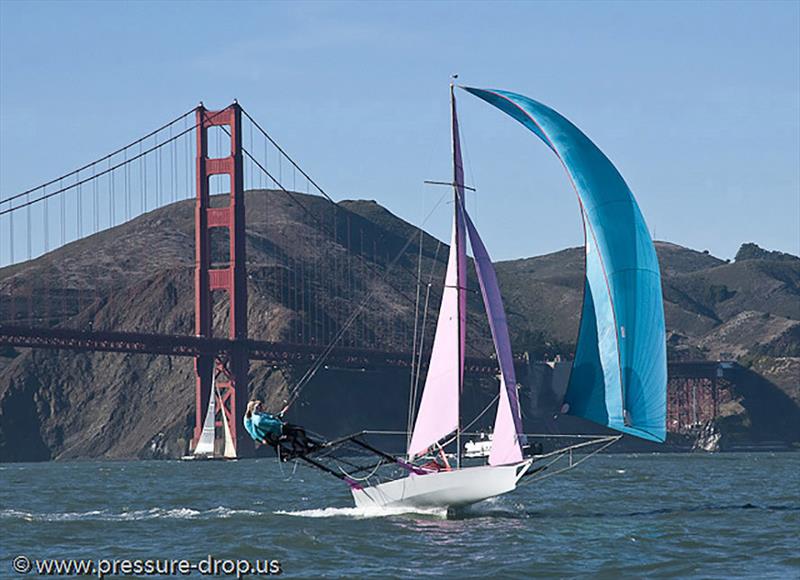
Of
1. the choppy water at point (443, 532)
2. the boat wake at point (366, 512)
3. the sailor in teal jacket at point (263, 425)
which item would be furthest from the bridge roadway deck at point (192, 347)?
the sailor in teal jacket at point (263, 425)

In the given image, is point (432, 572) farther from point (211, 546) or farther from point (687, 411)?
point (687, 411)

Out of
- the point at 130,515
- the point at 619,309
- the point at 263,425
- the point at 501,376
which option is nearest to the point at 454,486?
the point at 501,376

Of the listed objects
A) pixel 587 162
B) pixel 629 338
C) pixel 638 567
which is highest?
pixel 587 162

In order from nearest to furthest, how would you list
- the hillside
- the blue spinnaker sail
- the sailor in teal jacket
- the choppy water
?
the choppy water < the blue spinnaker sail < the sailor in teal jacket < the hillside

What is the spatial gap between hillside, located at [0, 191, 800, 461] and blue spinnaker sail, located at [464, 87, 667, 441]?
69014 mm

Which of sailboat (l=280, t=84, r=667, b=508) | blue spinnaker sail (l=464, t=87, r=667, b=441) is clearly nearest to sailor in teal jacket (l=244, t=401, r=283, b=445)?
sailboat (l=280, t=84, r=667, b=508)

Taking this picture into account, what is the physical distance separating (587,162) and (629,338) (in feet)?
9.02

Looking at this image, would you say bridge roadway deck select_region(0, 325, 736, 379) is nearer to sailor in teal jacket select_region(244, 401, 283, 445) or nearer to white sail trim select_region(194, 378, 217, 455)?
white sail trim select_region(194, 378, 217, 455)

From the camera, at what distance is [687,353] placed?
461 feet

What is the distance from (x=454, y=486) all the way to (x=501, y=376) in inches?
74.6

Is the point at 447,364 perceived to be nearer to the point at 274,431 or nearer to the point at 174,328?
the point at 274,431

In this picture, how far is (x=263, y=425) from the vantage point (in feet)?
84.8

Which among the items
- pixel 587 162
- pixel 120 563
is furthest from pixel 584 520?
pixel 120 563

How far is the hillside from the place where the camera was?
106 m
